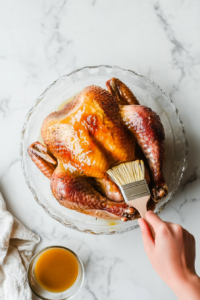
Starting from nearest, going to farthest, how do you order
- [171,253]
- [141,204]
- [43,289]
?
[171,253]
[141,204]
[43,289]

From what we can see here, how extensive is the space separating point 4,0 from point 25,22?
0.17m

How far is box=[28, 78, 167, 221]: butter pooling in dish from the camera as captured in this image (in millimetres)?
1230

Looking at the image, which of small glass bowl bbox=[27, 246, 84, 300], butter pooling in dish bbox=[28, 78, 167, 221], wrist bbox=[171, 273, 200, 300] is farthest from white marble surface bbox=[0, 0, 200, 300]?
wrist bbox=[171, 273, 200, 300]

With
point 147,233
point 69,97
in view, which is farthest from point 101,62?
point 147,233

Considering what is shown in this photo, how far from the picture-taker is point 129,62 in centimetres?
164

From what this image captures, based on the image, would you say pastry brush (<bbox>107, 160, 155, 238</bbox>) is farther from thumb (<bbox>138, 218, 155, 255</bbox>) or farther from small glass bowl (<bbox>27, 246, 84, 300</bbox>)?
small glass bowl (<bbox>27, 246, 84, 300</bbox>)

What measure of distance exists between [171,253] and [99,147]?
0.47 meters

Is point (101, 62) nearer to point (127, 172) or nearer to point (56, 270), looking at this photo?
point (127, 172)

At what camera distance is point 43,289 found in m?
1.57

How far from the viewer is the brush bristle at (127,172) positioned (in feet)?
4.07

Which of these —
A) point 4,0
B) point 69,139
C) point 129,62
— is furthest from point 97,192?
point 4,0

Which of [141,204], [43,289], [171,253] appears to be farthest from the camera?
[43,289]

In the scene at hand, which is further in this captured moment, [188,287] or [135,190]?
[135,190]

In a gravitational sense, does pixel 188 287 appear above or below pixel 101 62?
below
